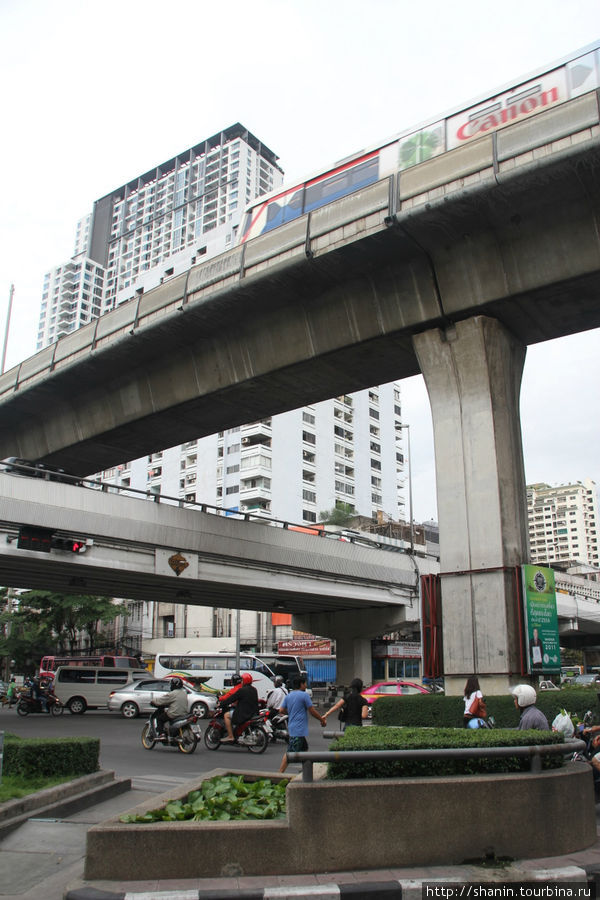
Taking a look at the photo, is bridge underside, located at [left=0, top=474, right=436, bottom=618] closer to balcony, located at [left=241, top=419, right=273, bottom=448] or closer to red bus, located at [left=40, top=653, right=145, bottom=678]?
red bus, located at [left=40, top=653, right=145, bottom=678]

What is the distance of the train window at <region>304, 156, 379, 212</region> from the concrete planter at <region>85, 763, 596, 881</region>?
15.5m

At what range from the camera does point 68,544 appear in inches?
869

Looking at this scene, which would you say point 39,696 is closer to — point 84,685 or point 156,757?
point 84,685

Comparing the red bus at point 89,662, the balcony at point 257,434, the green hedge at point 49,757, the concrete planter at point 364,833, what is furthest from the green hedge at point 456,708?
the balcony at point 257,434

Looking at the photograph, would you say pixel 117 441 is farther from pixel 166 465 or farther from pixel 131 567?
pixel 166 465

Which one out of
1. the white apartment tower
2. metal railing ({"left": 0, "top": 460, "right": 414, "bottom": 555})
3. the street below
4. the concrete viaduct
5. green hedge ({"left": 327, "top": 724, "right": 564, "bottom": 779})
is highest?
the white apartment tower

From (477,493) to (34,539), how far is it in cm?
1268

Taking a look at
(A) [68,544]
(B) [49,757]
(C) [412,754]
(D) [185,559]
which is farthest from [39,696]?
(C) [412,754]

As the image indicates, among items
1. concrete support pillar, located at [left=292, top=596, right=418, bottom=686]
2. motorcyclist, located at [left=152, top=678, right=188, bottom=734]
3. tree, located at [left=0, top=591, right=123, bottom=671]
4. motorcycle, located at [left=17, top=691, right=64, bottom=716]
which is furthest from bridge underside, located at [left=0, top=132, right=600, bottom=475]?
tree, located at [left=0, top=591, right=123, bottom=671]

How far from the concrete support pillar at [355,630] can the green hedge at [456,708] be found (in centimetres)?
1827

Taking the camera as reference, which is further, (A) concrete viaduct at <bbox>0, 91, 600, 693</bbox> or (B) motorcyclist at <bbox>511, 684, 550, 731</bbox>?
(A) concrete viaduct at <bbox>0, 91, 600, 693</bbox>

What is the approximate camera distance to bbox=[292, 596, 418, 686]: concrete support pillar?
35688 mm

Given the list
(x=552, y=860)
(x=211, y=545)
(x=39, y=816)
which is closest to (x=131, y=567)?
(x=211, y=545)

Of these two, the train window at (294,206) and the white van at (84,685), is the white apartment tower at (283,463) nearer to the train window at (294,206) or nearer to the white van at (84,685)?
the white van at (84,685)
